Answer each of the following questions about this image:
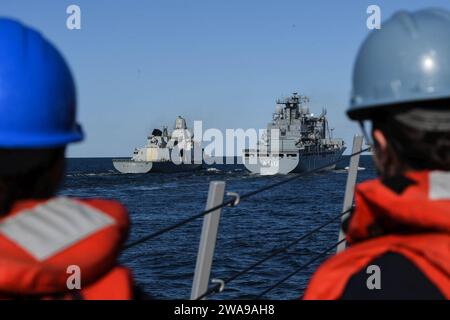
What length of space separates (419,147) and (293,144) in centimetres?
7970

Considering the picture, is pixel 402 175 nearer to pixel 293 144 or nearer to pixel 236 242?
pixel 236 242

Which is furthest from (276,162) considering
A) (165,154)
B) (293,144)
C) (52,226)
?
(52,226)

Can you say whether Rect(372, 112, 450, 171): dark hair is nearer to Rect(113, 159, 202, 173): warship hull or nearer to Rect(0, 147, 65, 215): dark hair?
Rect(0, 147, 65, 215): dark hair

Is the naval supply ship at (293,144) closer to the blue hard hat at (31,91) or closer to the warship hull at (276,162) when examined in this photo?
the warship hull at (276,162)

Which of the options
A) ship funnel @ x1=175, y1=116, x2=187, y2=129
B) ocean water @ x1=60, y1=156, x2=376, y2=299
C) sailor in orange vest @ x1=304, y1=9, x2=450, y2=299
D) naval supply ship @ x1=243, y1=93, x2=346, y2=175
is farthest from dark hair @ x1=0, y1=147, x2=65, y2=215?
ship funnel @ x1=175, y1=116, x2=187, y2=129

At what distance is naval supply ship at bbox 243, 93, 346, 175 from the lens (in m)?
78.2

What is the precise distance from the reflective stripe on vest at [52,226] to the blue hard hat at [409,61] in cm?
84

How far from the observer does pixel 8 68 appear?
4.67ft

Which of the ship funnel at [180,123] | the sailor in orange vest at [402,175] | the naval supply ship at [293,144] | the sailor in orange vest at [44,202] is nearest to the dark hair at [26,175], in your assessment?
the sailor in orange vest at [44,202]

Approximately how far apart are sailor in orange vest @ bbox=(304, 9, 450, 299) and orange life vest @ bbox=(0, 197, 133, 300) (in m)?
0.53
